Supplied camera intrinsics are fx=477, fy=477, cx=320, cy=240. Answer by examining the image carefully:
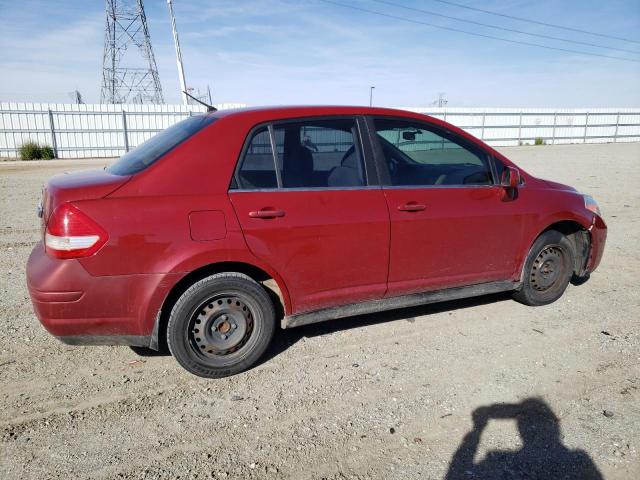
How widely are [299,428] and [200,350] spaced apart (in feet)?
2.92

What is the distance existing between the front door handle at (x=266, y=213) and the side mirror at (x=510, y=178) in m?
1.92

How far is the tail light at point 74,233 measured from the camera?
2787 mm

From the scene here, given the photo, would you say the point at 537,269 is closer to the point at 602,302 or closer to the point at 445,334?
the point at 602,302

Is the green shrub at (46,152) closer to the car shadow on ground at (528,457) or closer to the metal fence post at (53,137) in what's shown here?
the metal fence post at (53,137)

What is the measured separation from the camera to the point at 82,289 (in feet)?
9.34

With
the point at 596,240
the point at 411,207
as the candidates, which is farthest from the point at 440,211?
the point at 596,240

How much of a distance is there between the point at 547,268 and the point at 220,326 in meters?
2.99

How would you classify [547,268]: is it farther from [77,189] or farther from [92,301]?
[77,189]

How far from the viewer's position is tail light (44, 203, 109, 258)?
2787 millimetres

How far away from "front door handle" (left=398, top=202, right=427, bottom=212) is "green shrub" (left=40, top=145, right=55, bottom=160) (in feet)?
71.0

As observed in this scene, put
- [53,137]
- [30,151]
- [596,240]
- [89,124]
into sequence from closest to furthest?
[596,240] < [30,151] < [53,137] < [89,124]

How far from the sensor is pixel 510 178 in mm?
3836

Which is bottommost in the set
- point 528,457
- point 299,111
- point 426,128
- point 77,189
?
point 528,457

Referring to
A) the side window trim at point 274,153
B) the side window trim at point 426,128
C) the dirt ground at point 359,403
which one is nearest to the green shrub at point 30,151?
the dirt ground at point 359,403
